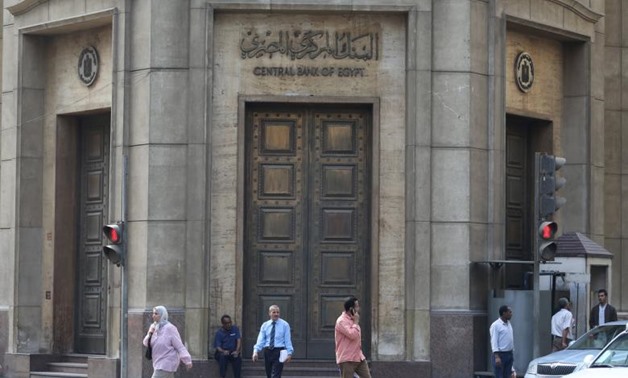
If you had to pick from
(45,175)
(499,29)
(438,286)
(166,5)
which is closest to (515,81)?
(499,29)

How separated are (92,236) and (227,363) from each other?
17.3 ft

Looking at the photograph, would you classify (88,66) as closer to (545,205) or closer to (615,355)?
(545,205)

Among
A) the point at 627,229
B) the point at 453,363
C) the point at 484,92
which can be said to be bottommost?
the point at 453,363

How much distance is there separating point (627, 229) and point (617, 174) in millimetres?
1278

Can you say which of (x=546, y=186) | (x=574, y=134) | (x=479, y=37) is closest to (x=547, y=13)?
(x=479, y=37)

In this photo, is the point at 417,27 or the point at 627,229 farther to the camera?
the point at 627,229

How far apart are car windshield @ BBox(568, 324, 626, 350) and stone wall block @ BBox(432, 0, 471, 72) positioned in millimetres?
5906

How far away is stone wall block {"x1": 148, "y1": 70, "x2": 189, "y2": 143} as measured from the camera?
28547 mm

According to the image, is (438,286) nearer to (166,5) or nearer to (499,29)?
(499,29)

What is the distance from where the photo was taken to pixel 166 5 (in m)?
28.7

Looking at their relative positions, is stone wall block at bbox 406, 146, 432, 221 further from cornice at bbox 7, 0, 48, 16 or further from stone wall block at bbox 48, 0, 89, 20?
cornice at bbox 7, 0, 48, 16

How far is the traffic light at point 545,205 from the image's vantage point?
24.1 metres

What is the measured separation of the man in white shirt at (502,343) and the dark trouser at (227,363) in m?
4.51

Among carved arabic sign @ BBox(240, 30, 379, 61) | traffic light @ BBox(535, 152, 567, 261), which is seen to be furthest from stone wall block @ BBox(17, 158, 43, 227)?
traffic light @ BBox(535, 152, 567, 261)
